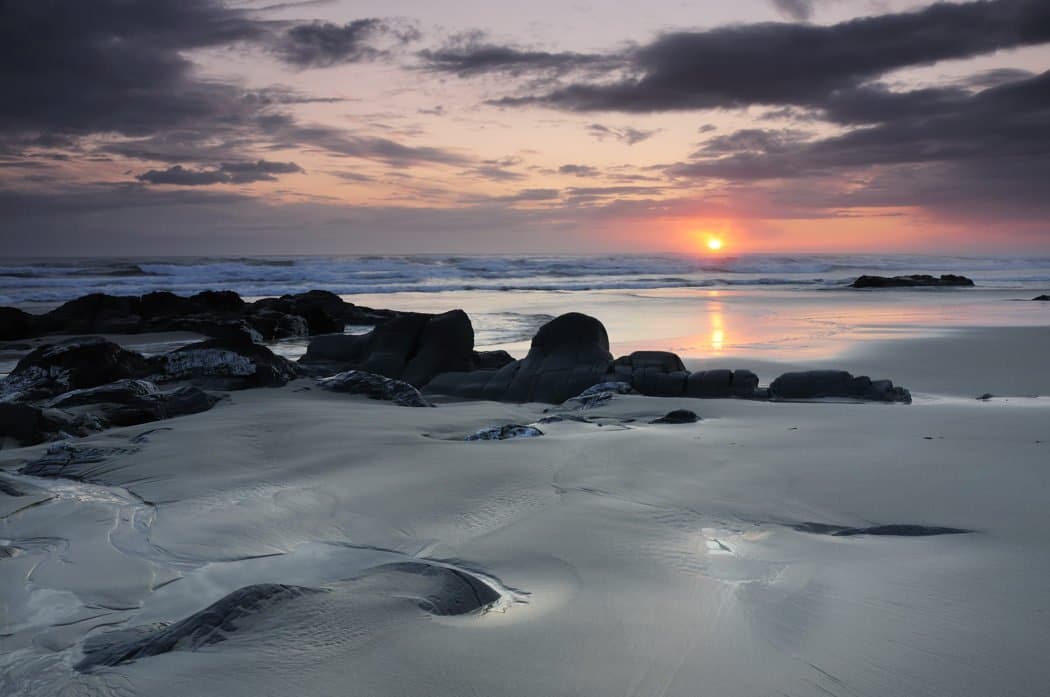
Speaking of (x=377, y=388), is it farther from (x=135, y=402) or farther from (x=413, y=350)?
(x=413, y=350)

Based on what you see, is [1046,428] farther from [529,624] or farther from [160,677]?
[160,677]

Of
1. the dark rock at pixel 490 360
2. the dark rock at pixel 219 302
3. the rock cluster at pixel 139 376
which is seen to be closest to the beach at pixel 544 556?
the rock cluster at pixel 139 376

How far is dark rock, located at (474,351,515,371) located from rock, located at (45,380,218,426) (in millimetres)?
3391

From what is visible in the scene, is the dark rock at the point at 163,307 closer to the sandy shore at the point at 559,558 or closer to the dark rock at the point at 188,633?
the sandy shore at the point at 559,558

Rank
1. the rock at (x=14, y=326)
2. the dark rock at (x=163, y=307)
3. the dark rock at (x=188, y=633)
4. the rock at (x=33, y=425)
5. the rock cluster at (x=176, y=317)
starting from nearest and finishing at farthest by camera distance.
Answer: the dark rock at (x=188, y=633) < the rock at (x=33, y=425) < the rock at (x=14, y=326) < the rock cluster at (x=176, y=317) < the dark rock at (x=163, y=307)

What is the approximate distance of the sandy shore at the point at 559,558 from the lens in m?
1.70

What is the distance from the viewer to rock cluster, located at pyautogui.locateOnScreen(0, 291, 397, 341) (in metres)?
15.0

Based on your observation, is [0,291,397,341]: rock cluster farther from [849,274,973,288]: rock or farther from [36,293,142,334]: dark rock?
[849,274,973,288]: rock

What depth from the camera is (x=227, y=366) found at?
763 centimetres

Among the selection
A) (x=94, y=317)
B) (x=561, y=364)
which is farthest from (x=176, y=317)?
(x=561, y=364)

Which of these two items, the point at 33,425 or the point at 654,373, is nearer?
the point at 33,425

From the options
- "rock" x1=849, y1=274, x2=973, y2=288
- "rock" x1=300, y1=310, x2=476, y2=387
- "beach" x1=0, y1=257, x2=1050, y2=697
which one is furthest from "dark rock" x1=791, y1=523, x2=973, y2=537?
"rock" x1=849, y1=274, x2=973, y2=288

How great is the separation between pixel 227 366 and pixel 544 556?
6.04 m

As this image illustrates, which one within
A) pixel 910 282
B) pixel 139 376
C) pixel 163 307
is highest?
pixel 910 282
